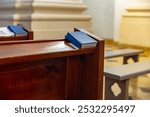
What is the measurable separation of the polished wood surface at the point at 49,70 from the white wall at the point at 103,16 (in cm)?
585

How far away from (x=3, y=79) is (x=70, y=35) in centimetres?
48

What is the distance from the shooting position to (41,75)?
1.51 metres

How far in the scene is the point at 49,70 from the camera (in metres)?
1.55

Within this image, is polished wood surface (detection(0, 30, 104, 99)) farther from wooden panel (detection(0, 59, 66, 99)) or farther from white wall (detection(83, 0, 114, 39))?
white wall (detection(83, 0, 114, 39))

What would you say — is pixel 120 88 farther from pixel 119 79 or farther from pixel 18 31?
pixel 18 31

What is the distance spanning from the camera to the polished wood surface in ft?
→ 4.43

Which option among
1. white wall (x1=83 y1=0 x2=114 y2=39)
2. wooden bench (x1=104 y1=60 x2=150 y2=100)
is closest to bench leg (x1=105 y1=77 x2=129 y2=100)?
wooden bench (x1=104 y1=60 x2=150 y2=100)

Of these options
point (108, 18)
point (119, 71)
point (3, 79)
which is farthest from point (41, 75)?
point (108, 18)

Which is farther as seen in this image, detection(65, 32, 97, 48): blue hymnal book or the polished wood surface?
detection(65, 32, 97, 48): blue hymnal book

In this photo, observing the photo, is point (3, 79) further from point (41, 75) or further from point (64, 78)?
point (64, 78)

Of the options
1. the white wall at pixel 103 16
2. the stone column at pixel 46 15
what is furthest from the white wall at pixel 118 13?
the stone column at pixel 46 15

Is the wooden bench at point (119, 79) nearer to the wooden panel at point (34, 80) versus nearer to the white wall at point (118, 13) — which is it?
the wooden panel at point (34, 80)

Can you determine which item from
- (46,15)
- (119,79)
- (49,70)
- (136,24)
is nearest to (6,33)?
(49,70)

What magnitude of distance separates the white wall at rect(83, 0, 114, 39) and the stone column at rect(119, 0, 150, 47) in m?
0.87
